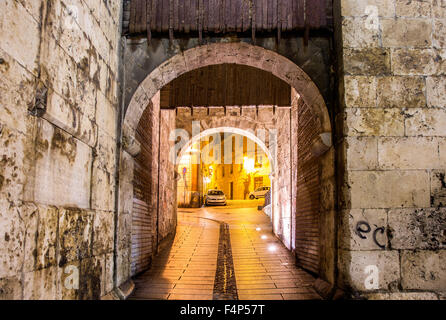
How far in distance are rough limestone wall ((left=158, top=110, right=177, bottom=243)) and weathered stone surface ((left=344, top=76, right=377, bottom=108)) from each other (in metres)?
5.08

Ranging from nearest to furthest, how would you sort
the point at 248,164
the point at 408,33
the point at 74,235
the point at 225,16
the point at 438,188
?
the point at 74,235 < the point at 438,188 < the point at 408,33 < the point at 225,16 < the point at 248,164

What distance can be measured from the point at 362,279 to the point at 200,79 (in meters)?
6.50

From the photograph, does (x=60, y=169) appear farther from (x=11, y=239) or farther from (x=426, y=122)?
(x=426, y=122)

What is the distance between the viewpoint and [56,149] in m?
2.90

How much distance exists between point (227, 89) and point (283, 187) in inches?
109

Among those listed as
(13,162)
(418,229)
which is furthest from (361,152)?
(13,162)

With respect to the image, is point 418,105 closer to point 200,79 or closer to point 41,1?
point 41,1

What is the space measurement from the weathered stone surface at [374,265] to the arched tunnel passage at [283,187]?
419 mm

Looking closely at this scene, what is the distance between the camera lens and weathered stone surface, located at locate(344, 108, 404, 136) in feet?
12.9

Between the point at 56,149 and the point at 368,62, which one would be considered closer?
the point at 56,149

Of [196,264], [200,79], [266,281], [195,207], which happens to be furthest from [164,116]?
[195,207]

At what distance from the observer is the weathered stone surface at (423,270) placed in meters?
3.68

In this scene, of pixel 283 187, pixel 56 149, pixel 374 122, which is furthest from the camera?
pixel 283 187

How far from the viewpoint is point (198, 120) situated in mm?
13086
